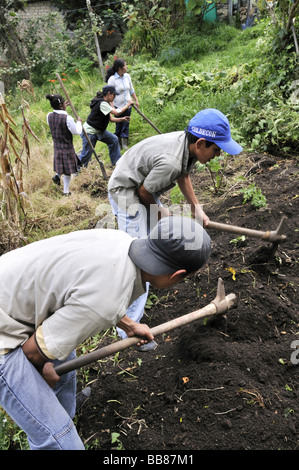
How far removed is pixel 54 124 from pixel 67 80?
701 cm

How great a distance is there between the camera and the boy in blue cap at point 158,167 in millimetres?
2652

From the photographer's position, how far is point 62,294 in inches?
63.9

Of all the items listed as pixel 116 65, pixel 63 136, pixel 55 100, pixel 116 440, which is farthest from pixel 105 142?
pixel 116 440

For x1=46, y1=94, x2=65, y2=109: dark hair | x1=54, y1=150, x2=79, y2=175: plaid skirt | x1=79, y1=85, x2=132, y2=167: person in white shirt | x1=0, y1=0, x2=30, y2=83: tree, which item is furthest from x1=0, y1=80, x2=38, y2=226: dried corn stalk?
x1=0, y1=0, x2=30, y2=83: tree

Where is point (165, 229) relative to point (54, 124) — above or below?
above

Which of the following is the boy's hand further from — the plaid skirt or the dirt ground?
the plaid skirt

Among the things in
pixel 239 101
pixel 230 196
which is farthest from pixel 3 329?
pixel 239 101

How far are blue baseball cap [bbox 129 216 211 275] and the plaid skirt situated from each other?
448 cm

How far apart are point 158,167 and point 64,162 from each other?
139 inches

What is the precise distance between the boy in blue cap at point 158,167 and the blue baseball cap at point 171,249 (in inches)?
42.1

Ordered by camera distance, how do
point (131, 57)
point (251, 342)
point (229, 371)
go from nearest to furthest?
point (229, 371) → point (251, 342) → point (131, 57)

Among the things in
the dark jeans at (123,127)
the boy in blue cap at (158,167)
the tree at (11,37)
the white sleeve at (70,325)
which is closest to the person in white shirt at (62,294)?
the white sleeve at (70,325)

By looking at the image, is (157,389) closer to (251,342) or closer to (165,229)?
(251,342)

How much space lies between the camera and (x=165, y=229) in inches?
66.1
